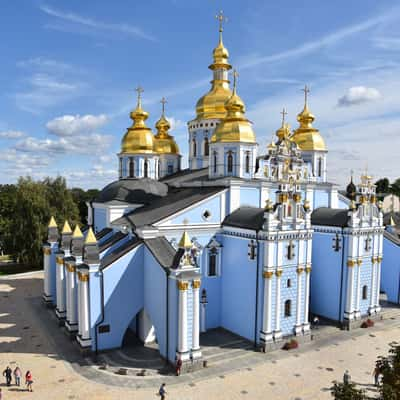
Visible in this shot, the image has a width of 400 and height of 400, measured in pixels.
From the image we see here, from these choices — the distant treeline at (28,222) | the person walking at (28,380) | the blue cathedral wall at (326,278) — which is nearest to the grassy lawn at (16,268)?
the distant treeline at (28,222)

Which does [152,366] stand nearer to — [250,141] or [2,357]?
[2,357]

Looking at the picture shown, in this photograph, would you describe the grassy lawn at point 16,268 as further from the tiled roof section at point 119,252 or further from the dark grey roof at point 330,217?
the dark grey roof at point 330,217

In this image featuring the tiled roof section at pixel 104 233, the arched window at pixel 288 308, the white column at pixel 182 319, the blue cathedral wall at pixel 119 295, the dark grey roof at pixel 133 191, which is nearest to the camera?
the white column at pixel 182 319

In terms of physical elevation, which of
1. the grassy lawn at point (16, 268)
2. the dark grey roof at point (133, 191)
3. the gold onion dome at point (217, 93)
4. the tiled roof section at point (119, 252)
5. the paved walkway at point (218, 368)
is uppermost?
the gold onion dome at point (217, 93)

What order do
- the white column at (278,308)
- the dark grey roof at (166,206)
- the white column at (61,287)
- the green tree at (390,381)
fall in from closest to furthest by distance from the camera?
1. the green tree at (390,381)
2. the white column at (278,308)
3. the dark grey roof at (166,206)
4. the white column at (61,287)

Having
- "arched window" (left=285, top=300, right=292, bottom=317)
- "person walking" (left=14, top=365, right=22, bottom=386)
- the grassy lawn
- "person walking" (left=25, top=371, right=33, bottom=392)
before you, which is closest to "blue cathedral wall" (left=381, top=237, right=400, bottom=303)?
"arched window" (left=285, top=300, right=292, bottom=317)

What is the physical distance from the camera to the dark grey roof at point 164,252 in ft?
47.9

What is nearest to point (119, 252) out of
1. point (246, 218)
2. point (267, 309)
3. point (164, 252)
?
point (164, 252)

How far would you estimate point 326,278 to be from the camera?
814 inches

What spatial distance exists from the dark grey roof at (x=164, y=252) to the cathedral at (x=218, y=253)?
46mm

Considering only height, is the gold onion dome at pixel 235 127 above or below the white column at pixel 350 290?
above

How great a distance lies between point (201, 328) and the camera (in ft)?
59.9

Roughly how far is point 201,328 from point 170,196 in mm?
7361

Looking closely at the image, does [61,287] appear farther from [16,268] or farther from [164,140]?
[16,268]
